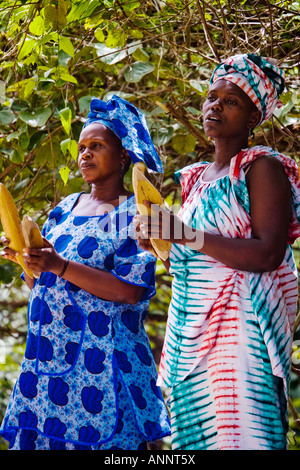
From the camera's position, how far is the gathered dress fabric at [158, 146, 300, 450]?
203cm

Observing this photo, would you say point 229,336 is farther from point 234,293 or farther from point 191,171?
point 191,171

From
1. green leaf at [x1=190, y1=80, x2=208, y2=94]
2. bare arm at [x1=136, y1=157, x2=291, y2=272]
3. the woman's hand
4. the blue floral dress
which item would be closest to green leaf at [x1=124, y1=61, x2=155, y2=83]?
green leaf at [x1=190, y1=80, x2=208, y2=94]

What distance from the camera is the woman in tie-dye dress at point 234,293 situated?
2035mm

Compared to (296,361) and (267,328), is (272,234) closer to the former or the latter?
(267,328)

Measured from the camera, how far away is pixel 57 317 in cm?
259

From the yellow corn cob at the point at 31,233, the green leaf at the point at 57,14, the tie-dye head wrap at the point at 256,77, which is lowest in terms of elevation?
the yellow corn cob at the point at 31,233

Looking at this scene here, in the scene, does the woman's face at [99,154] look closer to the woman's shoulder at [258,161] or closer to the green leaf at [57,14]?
the green leaf at [57,14]

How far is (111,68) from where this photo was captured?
347cm

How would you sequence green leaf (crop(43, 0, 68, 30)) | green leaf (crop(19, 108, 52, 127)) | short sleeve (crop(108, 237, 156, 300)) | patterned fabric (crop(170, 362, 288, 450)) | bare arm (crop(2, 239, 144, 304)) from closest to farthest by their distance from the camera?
patterned fabric (crop(170, 362, 288, 450)), bare arm (crop(2, 239, 144, 304)), short sleeve (crop(108, 237, 156, 300)), green leaf (crop(43, 0, 68, 30)), green leaf (crop(19, 108, 52, 127))

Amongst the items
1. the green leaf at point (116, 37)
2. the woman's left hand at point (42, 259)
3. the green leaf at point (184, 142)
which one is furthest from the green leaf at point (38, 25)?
the green leaf at point (184, 142)

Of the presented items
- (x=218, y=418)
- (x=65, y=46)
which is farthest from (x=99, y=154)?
(x=218, y=418)

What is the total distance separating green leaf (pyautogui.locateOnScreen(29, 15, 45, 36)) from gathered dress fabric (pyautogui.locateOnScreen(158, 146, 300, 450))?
1051mm

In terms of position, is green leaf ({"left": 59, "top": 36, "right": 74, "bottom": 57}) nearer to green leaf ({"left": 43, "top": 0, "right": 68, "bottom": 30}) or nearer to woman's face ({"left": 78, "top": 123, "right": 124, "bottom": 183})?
green leaf ({"left": 43, "top": 0, "right": 68, "bottom": 30})
